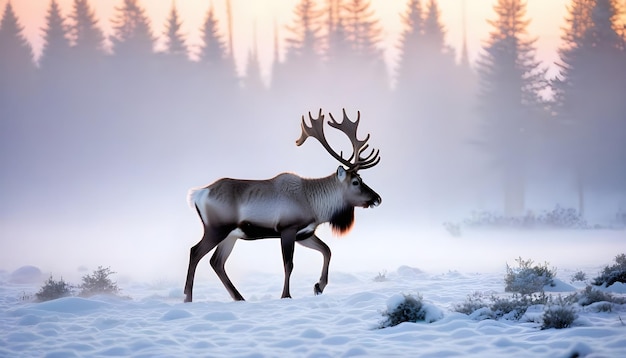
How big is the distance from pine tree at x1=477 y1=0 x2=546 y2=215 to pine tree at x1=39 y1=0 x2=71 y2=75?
32.8 meters

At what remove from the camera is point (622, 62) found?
150ft

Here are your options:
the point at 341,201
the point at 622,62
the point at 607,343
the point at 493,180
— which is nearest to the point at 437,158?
the point at 493,180

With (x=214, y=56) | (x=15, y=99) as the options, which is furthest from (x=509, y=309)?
(x=15, y=99)

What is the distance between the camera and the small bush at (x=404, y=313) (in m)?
7.66

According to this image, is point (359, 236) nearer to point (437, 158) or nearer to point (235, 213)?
point (235, 213)

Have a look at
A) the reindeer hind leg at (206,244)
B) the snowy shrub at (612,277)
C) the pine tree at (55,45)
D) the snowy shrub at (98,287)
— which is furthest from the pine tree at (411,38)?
the reindeer hind leg at (206,244)

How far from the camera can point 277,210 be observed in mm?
10469

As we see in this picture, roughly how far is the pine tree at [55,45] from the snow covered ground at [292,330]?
1973 inches

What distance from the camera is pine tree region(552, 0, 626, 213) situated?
42.6 m

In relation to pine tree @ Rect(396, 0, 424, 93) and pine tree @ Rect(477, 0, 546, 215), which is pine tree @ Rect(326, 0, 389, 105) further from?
pine tree @ Rect(477, 0, 546, 215)

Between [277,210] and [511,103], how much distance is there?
34468 mm

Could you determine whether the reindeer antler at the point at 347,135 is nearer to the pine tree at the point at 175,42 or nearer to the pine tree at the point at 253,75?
the pine tree at the point at 175,42

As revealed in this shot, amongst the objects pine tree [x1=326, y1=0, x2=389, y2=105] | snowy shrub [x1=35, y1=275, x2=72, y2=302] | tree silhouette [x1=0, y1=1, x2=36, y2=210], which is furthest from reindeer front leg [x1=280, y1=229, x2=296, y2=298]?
tree silhouette [x1=0, y1=1, x2=36, y2=210]

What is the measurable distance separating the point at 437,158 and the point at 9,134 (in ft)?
111
